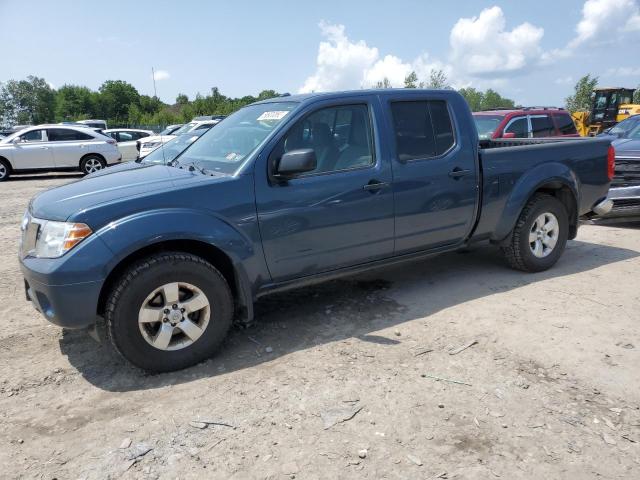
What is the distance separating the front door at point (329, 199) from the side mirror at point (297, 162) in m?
0.14

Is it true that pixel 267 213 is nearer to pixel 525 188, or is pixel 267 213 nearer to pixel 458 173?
pixel 458 173

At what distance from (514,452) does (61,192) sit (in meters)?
3.34

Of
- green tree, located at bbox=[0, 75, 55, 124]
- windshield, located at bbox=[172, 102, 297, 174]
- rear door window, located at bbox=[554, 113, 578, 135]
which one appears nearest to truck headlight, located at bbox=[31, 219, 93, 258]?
windshield, located at bbox=[172, 102, 297, 174]

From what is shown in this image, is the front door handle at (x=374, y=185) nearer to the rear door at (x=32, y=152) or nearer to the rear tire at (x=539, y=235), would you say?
the rear tire at (x=539, y=235)

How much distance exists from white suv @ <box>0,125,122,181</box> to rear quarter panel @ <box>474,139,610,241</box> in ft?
Result: 46.4

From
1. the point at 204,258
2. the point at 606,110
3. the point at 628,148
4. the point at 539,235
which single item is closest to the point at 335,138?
the point at 204,258

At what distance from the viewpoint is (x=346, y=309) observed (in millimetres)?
4383

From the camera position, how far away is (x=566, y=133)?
414 inches

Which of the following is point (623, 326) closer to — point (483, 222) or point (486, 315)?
point (486, 315)

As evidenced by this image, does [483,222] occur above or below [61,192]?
below

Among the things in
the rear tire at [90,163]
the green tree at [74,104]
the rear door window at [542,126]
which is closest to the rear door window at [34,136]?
the rear tire at [90,163]

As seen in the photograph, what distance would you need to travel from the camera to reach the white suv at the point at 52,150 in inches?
602

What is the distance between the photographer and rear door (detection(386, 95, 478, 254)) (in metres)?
4.20

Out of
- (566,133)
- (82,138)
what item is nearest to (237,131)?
(566,133)
